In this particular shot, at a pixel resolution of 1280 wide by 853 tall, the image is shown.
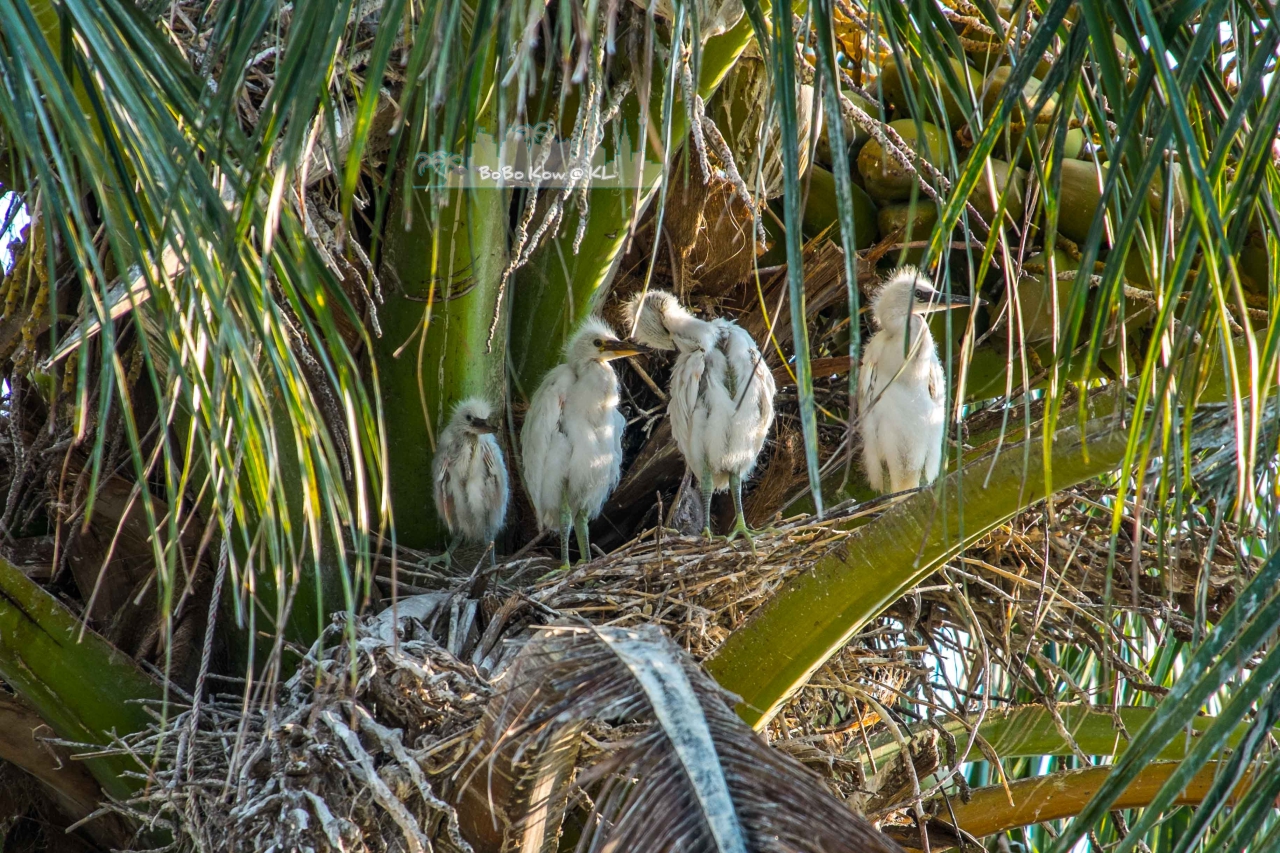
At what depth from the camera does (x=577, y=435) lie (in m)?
4.51

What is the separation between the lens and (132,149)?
4.97 feet

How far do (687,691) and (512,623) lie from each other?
186cm

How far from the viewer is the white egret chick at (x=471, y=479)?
438 cm

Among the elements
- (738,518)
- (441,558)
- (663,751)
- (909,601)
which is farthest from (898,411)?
(663,751)

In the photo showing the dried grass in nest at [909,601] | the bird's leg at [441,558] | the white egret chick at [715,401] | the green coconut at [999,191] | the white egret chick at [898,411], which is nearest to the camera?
the dried grass in nest at [909,601]

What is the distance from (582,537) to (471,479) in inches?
19.7

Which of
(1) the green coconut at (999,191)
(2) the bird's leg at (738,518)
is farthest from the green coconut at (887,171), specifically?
(2) the bird's leg at (738,518)

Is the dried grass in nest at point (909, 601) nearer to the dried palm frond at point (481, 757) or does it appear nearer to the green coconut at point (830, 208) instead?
the dried palm frond at point (481, 757)

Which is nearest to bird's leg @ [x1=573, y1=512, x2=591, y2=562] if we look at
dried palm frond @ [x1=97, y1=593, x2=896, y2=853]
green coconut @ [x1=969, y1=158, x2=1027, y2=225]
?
dried palm frond @ [x1=97, y1=593, x2=896, y2=853]

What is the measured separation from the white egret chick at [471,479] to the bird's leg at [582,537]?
0.94 ft

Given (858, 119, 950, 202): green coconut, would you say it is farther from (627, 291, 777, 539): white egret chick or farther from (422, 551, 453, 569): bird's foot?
(422, 551, 453, 569): bird's foot

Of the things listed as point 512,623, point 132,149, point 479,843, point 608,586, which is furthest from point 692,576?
point 132,149

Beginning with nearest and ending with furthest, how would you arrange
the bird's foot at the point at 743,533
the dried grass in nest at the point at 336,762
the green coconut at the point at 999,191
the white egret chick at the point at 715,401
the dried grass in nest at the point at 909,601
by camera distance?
the dried grass in nest at the point at 336,762, the dried grass in nest at the point at 909,601, the bird's foot at the point at 743,533, the white egret chick at the point at 715,401, the green coconut at the point at 999,191

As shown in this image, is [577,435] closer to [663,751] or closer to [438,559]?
[438,559]
